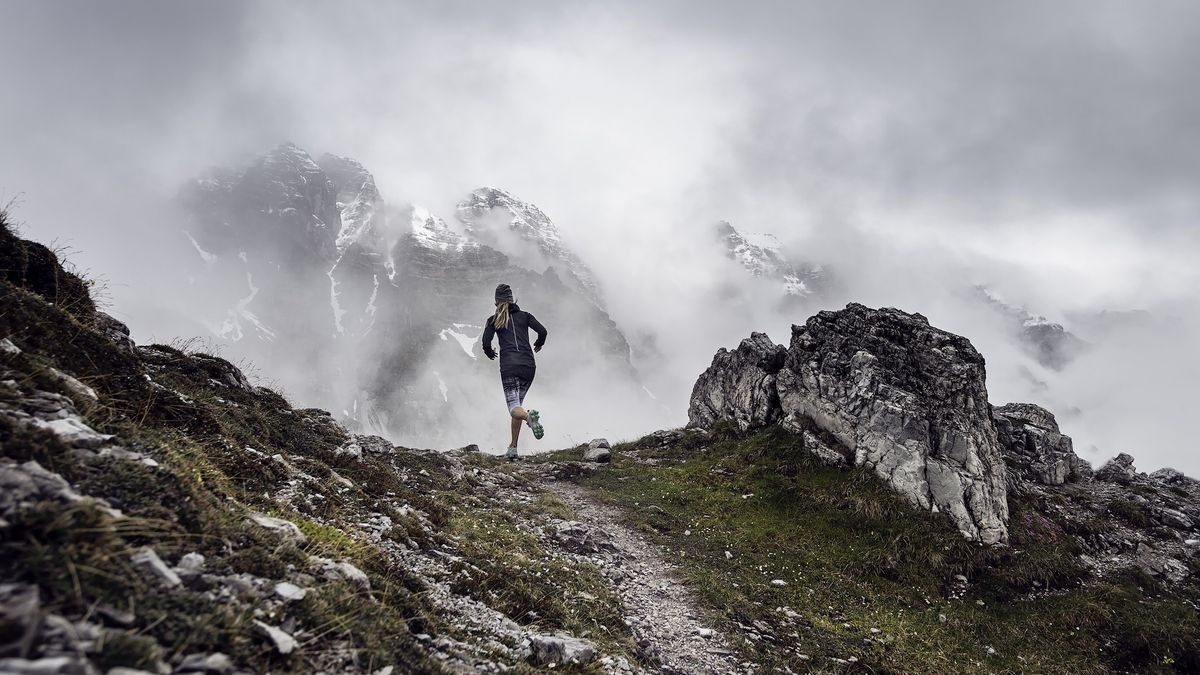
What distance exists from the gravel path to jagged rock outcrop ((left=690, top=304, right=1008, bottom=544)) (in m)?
9.69

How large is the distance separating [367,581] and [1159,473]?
141 ft

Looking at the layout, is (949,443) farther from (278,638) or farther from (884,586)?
(278,638)

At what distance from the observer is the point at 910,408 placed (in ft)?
62.4

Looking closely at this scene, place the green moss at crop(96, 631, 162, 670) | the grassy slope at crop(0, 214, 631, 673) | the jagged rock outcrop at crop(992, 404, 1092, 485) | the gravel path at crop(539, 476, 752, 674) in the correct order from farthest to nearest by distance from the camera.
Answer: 1. the jagged rock outcrop at crop(992, 404, 1092, 485)
2. the gravel path at crop(539, 476, 752, 674)
3. the grassy slope at crop(0, 214, 631, 673)
4. the green moss at crop(96, 631, 162, 670)

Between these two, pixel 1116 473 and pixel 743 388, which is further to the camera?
pixel 743 388

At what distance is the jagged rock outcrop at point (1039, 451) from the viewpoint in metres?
23.4

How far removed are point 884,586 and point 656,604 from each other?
288 inches

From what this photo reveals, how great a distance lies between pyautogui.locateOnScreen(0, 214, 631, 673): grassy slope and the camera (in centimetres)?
353

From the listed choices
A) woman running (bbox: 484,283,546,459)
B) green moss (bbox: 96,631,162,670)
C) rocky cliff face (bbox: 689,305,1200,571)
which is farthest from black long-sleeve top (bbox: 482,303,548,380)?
green moss (bbox: 96,631,162,670)

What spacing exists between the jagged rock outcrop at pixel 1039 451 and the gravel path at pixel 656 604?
59.4 ft

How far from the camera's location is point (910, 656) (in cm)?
1095

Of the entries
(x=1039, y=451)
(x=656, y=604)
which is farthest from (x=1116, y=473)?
(x=656, y=604)

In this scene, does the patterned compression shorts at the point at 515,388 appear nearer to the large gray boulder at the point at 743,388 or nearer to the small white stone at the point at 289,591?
the large gray boulder at the point at 743,388

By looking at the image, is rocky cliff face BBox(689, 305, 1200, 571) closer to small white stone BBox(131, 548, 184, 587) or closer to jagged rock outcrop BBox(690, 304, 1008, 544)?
jagged rock outcrop BBox(690, 304, 1008, 544)
